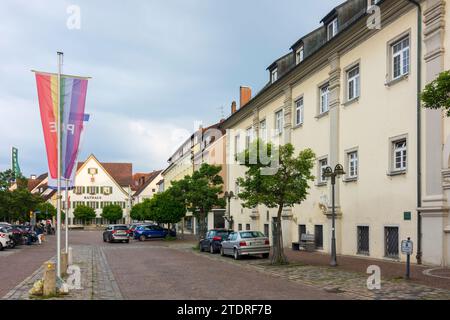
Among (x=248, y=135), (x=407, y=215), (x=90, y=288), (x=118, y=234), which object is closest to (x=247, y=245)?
(x=407, y=215)

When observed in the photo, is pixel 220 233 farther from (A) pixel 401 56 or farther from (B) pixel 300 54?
(A) pixel 401 56

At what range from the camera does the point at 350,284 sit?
1409 cm

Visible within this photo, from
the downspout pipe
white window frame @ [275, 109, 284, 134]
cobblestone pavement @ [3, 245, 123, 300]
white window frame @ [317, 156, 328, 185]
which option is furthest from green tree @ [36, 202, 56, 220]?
the downspout pipe

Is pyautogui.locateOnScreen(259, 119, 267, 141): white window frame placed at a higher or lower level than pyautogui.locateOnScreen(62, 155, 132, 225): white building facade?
higher

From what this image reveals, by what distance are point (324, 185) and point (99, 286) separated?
15979mm

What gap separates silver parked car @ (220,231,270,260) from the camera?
2394 cm

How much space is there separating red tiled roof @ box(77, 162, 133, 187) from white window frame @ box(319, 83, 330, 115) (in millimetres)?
101243

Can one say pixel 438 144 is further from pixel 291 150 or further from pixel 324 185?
pixel 324 185

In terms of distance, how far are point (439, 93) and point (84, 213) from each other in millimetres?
98132

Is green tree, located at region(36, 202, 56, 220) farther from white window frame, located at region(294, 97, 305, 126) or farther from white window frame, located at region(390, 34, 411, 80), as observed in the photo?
white window frame, located at region(390, 34, 411, 80)

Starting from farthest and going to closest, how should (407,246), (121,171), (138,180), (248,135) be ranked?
(138,180) → (121,171) → (248,135) → (407,246)

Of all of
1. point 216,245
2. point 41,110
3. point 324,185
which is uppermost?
point 41,110

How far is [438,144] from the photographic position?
18.2 metres

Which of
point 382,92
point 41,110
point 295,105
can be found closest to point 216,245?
point 295,105
